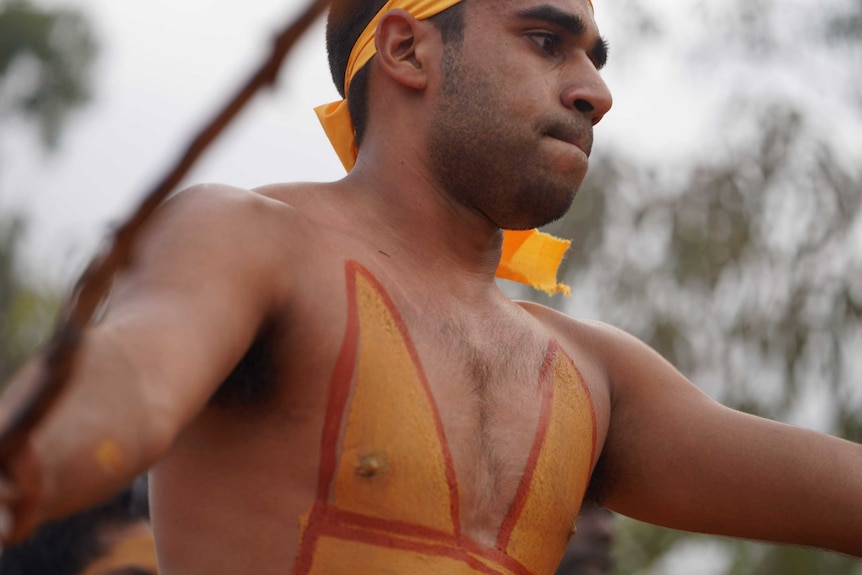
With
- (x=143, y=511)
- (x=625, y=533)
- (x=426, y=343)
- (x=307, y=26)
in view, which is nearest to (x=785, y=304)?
(x=625, y=533)

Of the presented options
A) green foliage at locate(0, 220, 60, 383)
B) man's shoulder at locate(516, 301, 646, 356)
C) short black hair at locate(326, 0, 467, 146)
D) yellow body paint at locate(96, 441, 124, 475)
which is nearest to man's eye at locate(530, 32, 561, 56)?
short black hair at locate(326, 0, 467, 146)

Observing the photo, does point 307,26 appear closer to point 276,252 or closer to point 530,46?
point 276,252

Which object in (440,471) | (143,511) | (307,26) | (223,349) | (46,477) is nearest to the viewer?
(307,26)

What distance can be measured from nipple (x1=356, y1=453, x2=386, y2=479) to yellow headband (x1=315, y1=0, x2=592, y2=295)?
39.1 inches

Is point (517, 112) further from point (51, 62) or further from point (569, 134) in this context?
point (51, 62)

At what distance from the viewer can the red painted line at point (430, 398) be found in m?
2.18

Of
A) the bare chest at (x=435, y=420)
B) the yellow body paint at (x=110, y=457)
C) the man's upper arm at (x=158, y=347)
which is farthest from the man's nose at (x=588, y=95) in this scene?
the yellow body paint at (x=110, y=457)

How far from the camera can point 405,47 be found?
2.78m

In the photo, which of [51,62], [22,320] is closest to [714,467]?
[22,320]

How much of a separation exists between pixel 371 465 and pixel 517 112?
867mm

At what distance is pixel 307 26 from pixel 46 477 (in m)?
0.72

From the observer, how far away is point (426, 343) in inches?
90.0

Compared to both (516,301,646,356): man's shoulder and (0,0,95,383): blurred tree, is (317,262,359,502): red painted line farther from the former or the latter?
(0,0,95,383): blurred tree

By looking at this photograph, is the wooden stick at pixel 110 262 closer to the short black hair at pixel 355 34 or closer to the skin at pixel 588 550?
the short black hair at pixel 355 34
